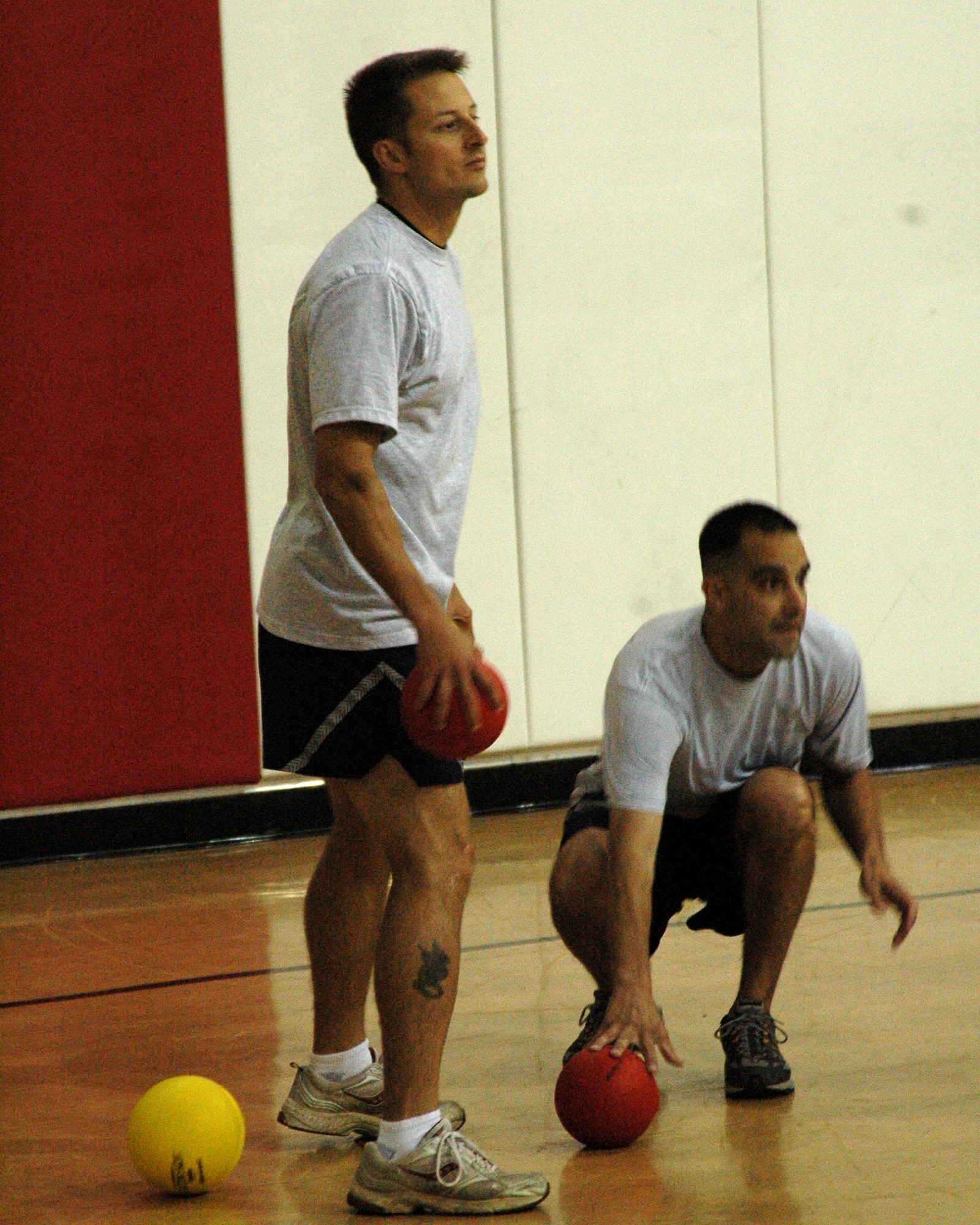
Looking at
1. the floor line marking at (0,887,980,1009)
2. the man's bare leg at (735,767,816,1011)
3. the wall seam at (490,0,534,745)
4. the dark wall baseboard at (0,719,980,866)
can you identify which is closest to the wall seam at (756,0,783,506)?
the wall seam at (490,0,534,745)

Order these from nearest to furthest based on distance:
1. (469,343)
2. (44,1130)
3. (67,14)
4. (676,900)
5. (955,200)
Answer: (469,343) < (44,1130) < (676,900) < (67,14) < (955,200)

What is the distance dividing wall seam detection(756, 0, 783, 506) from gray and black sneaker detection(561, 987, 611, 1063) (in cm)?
273

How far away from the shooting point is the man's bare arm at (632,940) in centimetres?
212

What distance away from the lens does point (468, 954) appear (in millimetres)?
3221

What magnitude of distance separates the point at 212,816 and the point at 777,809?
239cm

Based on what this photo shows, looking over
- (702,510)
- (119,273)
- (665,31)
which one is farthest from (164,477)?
(665,31)

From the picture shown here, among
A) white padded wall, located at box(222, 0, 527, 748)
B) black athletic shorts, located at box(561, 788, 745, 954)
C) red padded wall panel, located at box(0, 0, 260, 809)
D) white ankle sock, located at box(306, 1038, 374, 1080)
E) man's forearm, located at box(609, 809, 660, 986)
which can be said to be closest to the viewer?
man's forearm, located at box(609, 809, 660, 986)

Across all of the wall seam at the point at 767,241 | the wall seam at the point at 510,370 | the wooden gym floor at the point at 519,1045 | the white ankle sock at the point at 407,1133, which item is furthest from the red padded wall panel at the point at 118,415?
the white ankle sock at the point at 407,1133

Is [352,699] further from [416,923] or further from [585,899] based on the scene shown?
[585,899]

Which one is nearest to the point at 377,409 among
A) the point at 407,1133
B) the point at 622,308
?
the point at 407,1133

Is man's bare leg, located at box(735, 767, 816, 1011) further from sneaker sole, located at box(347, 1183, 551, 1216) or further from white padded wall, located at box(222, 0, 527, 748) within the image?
→ white padded wall, located at box(222, 0, 527, 748)

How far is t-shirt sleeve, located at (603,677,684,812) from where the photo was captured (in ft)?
7.50

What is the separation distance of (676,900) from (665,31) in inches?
120

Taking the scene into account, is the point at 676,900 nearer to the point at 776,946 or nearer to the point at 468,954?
the point at 776,946
